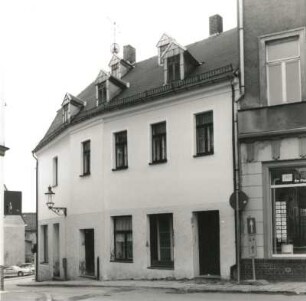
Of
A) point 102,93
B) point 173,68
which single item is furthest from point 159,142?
point 102,93

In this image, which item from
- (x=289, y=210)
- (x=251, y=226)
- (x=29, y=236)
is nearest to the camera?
(x=251, y=226)

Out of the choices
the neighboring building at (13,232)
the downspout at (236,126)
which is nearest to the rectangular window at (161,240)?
the downspout at (236,126)

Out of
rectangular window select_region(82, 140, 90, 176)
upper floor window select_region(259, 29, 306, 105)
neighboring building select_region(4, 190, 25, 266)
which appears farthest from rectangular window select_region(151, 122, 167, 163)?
neighboring building select_region(4, 190, 25, 266)

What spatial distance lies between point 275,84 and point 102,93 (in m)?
10.1

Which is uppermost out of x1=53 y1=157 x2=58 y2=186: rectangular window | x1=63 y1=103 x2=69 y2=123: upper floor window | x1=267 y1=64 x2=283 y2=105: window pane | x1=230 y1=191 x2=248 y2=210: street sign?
x1=63 y1=103 x2=69 y2=123: upper floor window

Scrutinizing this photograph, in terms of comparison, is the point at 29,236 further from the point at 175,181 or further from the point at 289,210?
the point at 289,210

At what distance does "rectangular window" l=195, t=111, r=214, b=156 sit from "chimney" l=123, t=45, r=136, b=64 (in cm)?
1212

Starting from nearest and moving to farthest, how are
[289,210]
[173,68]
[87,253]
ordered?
[289,210] < [173,68] < [87,253]

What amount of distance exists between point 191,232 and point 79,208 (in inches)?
294

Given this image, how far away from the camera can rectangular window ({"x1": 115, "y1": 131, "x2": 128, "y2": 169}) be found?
25.0m

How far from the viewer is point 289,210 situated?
62.7 feet

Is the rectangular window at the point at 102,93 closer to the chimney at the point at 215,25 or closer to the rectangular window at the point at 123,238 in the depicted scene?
the rectangular window at the point at 123,238

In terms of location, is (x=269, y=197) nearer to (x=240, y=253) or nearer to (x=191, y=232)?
(x=240, y=253)

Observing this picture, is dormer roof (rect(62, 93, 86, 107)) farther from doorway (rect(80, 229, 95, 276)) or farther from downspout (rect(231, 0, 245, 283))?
downspout (rect(231, 0, 245, 283))
